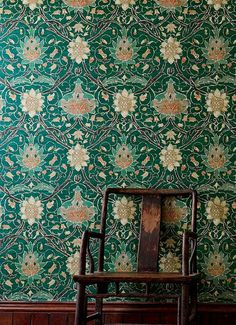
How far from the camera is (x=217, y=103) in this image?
11.2ft

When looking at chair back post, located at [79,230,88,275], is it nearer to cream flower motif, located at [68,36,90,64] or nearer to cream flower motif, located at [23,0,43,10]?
cream flower motif, located at [68,36,90,64]

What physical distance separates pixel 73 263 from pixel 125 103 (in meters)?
0.95

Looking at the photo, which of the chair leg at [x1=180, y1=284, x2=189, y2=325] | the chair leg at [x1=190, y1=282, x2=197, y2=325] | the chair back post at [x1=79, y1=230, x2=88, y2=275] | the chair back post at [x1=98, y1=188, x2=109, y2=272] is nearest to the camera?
the chair leg at [x1=180, y1=284, x2=189, y2=325]

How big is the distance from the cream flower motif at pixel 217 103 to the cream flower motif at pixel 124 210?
2.29 ft

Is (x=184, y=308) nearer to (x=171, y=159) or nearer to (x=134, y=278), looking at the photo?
(x=134, y=278)

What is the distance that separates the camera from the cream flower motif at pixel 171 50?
345 cm

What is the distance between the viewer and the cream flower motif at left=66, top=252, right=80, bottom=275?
3.35 m

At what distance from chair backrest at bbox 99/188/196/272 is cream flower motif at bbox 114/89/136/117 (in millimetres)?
466

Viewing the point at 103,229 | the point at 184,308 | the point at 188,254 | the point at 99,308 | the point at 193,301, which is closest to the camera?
the point at 184,308

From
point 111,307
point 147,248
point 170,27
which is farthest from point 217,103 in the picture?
point 111,307

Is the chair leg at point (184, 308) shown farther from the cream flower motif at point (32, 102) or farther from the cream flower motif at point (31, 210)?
the cream flower motif at point (32, 102)

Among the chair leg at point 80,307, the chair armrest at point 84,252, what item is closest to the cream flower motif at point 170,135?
the chair armrest at point 84,252

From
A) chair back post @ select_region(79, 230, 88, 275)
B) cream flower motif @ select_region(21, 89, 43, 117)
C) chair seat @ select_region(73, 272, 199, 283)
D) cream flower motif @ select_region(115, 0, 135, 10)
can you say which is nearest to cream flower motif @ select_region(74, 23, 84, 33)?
cream flower motif @ select_region(115, 0, 135, 10)

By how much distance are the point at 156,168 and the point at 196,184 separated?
9.5 inches
